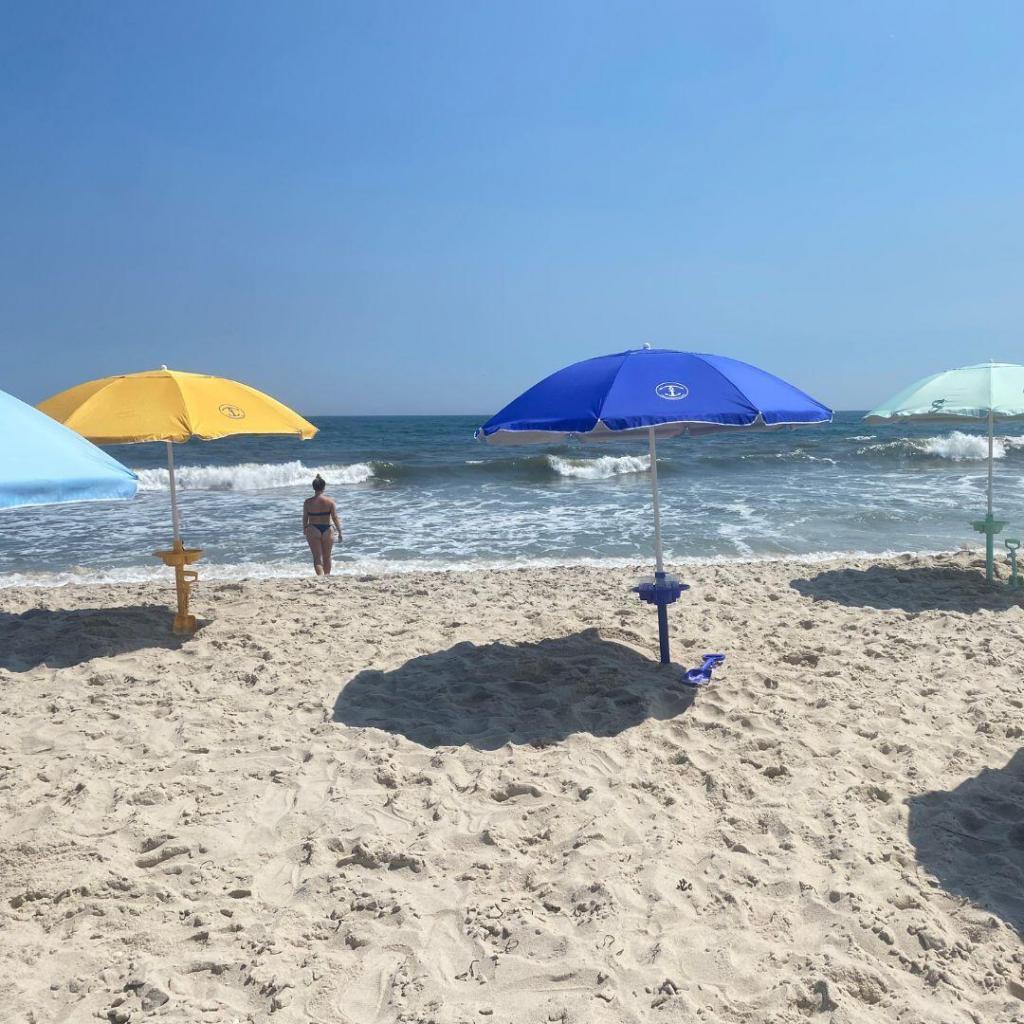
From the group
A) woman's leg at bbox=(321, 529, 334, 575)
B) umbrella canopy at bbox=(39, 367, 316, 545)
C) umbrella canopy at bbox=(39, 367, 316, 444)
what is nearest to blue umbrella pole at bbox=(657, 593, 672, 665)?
umbrella canopy at bbox=(39, 367, 316, 545)

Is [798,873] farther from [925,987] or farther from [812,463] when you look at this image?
[812,463]

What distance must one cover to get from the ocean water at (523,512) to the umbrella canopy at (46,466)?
7544 millimetres

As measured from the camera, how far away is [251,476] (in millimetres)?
25188

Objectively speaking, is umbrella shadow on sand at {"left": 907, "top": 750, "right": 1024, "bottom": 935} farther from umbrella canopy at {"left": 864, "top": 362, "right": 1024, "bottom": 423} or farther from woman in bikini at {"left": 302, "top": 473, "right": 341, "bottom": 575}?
woman in bikini at {"left": 302, "top": 473, "right": 341, "bottom": 575}

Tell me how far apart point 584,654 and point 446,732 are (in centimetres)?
150

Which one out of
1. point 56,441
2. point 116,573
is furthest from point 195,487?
point 56,441

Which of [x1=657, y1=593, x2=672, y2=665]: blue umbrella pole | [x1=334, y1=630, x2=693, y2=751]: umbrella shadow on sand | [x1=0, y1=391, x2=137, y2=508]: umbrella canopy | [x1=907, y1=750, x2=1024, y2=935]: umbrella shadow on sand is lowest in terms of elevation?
[x1=907, y1=750, x2=1024, y2=935]: umbrella shadow on sand

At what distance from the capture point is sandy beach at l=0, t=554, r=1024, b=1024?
2.64 m

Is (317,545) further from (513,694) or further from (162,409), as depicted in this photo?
(513,694)

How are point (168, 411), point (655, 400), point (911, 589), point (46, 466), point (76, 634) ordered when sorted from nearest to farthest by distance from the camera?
1. point (46, 466)
2. point (655, 400)
3. point (168, 411)
4. point (76, 634)
5. point (911, 589)

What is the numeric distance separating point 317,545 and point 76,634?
12.1ft

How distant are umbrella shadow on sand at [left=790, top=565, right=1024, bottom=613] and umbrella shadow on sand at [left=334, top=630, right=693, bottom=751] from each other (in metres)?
2.82

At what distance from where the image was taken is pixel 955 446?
32844mm

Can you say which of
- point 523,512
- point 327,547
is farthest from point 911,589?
point 523,512
